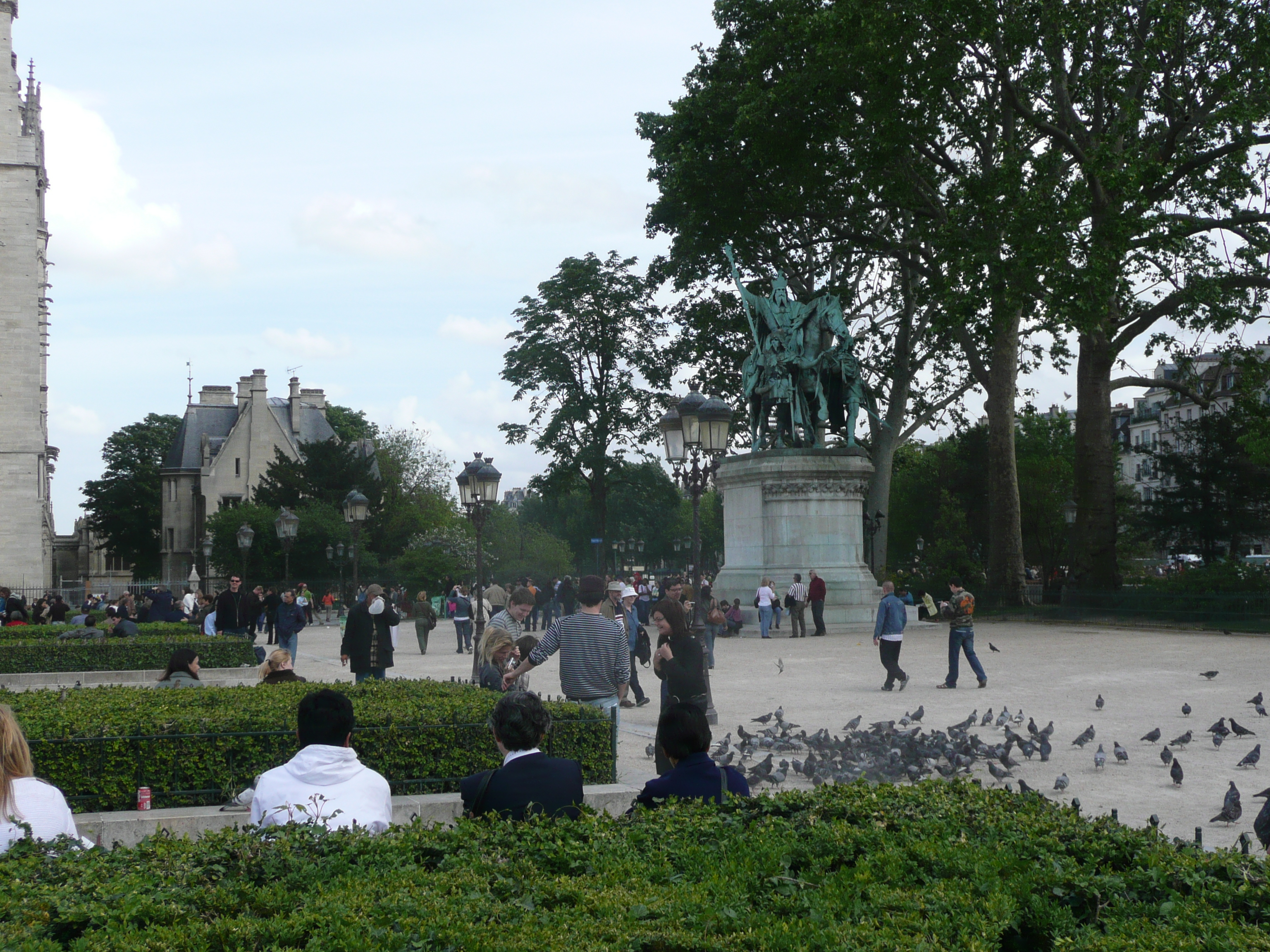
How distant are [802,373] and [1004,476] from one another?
27.1 ft

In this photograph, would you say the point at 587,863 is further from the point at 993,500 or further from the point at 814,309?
the point at 993,500

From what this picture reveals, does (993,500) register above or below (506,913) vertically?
above

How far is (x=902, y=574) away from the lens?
43.8 meters

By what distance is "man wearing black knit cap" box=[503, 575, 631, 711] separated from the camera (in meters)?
9.79

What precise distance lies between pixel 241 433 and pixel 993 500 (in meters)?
53.8

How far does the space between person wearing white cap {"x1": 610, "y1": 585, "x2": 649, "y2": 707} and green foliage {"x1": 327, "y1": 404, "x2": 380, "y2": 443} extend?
67293 millimetres

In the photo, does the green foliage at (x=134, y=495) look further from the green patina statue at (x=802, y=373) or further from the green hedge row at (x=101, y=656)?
the green hedge row at (x=101, y=656)

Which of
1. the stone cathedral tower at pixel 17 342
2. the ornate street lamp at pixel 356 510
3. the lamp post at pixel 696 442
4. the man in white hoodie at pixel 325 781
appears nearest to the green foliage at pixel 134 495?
the stone cathedral tower at pixel 17 342

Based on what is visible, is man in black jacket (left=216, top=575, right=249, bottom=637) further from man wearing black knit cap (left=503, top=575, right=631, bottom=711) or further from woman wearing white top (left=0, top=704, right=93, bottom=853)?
woman wearing white top (left=0, top=704, right=93, bottom=853)

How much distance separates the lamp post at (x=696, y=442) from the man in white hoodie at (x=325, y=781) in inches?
378

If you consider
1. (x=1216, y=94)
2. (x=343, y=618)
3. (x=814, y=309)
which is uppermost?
(x=1216, y=94)

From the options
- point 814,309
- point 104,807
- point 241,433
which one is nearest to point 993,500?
point 814,309

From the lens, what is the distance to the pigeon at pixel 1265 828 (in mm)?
5289

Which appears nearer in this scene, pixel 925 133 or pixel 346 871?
pixel 346 871
